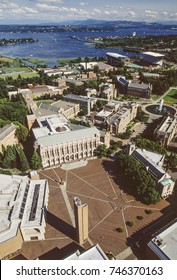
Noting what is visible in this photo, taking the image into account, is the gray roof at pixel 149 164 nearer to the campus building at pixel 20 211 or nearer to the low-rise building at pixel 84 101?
the campus building at pixel 20 211

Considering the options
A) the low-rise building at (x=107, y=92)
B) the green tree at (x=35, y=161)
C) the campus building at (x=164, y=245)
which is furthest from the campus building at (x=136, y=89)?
the campus building at (x=164, y=245)

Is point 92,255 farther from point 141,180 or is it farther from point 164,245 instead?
point 141,180

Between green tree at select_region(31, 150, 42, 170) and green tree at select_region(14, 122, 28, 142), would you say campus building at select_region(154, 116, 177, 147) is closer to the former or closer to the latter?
green tree at select_region(31, 150, 42, 170)

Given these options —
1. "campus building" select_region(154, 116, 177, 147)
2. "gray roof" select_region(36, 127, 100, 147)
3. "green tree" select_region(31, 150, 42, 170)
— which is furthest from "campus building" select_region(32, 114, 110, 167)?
"campus building" select_region(154, 116, 177, 147)

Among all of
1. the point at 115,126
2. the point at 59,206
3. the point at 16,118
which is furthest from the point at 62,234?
the point at 16,118
